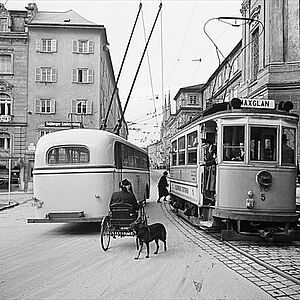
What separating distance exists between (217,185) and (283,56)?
16145 millimetres

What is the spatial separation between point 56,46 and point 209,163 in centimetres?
3800

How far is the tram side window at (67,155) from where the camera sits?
14.8 metres

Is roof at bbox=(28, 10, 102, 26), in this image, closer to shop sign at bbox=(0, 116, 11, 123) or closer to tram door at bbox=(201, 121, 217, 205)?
shop sign at bbox=(0, 116, 11, 123)

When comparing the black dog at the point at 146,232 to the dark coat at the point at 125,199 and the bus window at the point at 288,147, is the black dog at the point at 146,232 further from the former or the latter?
the bus window at the point at 288,147

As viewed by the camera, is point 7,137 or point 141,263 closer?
point 141,263

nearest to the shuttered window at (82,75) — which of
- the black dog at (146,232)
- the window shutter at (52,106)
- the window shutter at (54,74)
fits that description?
the window shutter at (54,74)

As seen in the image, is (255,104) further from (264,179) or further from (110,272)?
(110,272)

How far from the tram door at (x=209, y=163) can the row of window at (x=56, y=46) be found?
3624cm

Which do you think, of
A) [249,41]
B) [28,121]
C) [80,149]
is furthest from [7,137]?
[80,149]

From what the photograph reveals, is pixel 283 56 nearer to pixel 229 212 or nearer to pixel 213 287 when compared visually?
pixel 229 212

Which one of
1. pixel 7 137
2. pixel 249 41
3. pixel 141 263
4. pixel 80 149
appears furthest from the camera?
pixel 7 137

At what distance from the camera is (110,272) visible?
8.91 m

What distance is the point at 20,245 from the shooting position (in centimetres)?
1252

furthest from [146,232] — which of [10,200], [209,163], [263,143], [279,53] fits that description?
[10,200]
